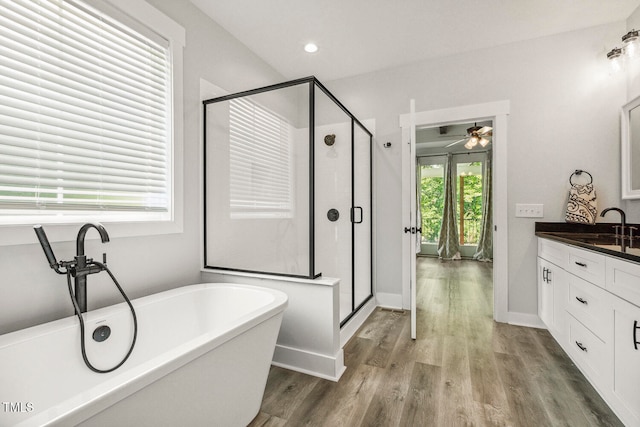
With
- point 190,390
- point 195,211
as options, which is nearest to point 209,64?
point 195,211

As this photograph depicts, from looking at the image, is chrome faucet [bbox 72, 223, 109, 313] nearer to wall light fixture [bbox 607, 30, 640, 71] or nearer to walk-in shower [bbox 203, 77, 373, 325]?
walk-in shower [bbox 203, 77, 373, 325]

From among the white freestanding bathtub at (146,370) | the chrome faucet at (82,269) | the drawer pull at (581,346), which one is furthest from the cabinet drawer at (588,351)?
the chrome faucet at (82,269)

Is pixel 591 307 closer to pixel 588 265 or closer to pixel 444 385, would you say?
pixel 588 265

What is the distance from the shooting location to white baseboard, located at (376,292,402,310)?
10.4 ft

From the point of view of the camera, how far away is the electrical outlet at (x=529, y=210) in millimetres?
2641

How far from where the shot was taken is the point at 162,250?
1.96 metres

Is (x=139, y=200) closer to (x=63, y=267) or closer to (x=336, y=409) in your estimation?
(x=63, y=267)

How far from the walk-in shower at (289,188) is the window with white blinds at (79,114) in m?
0.44

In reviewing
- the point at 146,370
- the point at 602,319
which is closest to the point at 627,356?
the point at 602,319

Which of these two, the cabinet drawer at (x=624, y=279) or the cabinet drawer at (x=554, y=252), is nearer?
the cabinet drawer at (x=624, y=279)

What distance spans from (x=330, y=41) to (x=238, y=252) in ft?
6.77

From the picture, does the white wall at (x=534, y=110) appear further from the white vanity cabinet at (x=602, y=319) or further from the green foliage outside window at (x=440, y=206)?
the green foliage outside window at (x=440, y=206)

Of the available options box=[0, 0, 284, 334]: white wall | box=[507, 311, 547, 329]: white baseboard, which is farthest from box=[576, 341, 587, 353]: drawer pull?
box=[0, 0, 284, 334]: white wall

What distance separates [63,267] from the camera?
1.43 meters
